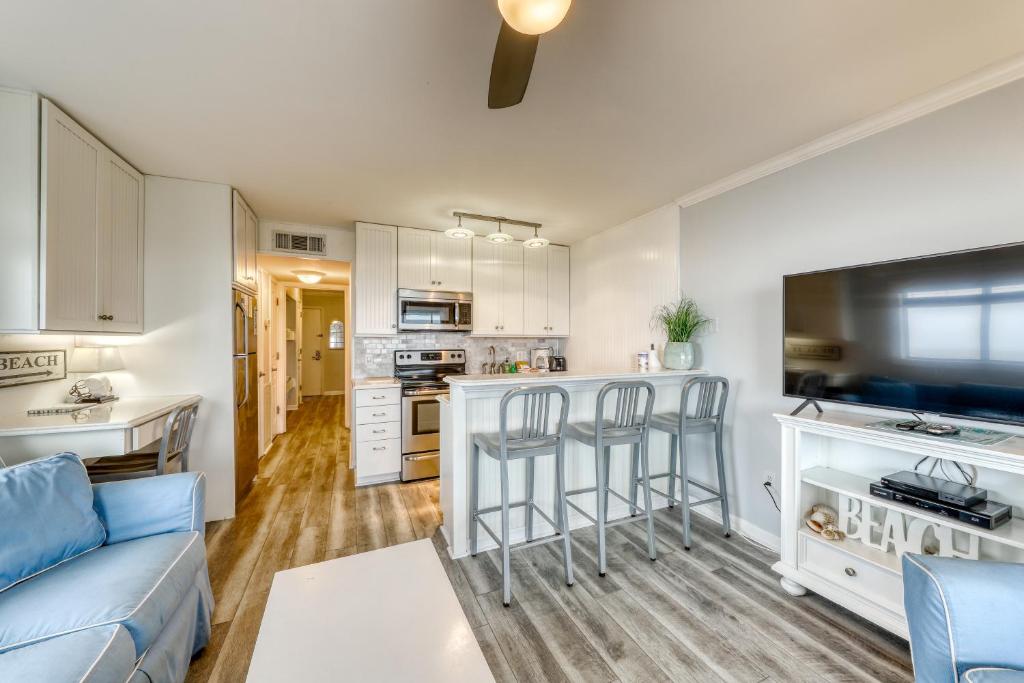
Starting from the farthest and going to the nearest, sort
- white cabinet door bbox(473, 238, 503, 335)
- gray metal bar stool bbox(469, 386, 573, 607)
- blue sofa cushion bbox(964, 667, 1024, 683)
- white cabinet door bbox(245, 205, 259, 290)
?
white cabinet door bbox(473, 238, 503, 335) < white cabinet door bbox(245, 205, 259, 290) < gray metal bar stool bbox(469, 386, 573, 607) < blue sofa cushion bbox(964, 667, 1024, 683)

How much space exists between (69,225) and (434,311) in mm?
2644

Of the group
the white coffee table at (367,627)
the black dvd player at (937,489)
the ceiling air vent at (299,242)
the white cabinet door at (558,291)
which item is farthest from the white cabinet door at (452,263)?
the black dvd player at (937,489)

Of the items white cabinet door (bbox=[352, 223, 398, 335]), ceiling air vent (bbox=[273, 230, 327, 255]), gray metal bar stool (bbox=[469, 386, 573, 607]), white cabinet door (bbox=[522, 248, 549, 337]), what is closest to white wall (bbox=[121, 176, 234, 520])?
ceiling air vent (bbox=[273, 230, 327, 255])

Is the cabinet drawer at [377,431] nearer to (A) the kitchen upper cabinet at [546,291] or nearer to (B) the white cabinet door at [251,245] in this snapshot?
(B) the white cabinet door at [251,245]

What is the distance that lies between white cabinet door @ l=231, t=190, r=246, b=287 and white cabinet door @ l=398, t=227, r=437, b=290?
1331 millimetres

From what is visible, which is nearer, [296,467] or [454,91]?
[454,91]

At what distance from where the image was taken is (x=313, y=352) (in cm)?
913

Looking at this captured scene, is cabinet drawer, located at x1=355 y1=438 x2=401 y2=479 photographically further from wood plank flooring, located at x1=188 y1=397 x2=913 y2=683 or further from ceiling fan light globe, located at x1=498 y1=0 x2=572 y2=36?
ceiling fan light globe, located at x1=498 y1=0 x2=572 y2=36

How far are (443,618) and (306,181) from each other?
9.67 ft

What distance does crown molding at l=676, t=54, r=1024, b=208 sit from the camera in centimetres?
166

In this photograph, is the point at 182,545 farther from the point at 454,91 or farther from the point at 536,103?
the point at 536,103

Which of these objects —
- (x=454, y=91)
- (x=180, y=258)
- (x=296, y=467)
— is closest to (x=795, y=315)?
(x=454, y=91)

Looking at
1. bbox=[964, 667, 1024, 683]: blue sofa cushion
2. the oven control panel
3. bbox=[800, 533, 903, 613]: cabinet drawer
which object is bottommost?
bbox=[800, 533, 903, 613]: cabinet drawer

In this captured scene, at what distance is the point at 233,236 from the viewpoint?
3.03m
